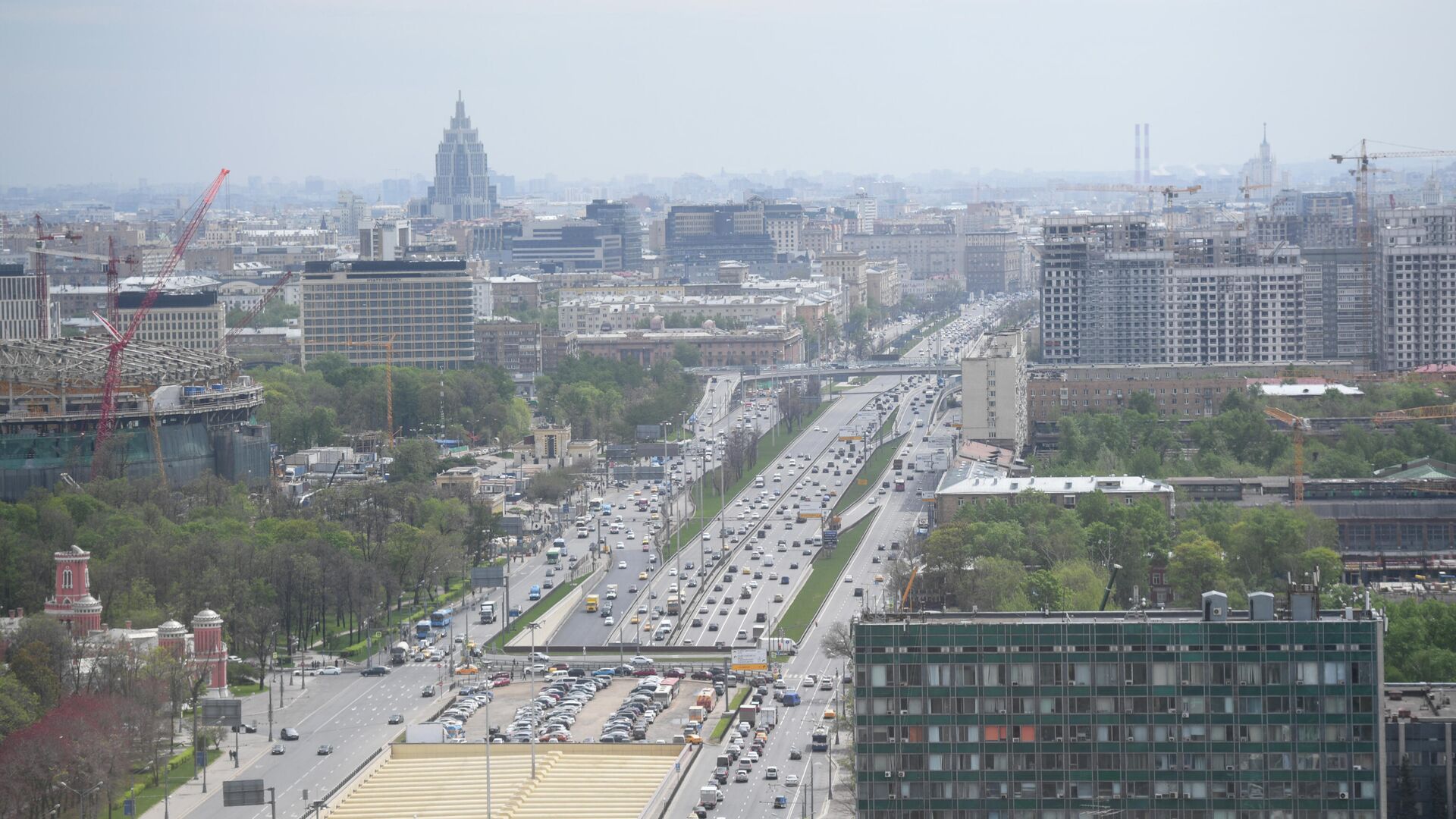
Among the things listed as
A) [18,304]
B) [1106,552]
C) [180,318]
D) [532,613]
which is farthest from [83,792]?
[180,318]

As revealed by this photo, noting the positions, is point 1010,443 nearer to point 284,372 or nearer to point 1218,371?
point 1218,371

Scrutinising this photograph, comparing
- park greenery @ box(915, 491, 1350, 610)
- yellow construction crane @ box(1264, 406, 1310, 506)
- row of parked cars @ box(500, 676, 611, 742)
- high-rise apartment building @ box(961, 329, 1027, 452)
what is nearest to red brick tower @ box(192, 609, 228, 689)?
row of parked cars @ box(500, 676, 611, 742)

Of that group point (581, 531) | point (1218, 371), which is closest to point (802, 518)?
point (581, 531)

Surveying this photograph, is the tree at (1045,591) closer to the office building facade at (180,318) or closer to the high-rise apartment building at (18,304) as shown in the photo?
the office building facade at (180,318)

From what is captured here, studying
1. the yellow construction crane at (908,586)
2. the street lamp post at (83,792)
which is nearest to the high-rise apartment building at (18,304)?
the yellow construction crane at (908,586)

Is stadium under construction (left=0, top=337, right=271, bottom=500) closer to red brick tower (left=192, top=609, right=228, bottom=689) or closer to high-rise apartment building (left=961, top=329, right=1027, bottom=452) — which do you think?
high-rise apartment building (left=961, top=329, right=1027, bottom=452)

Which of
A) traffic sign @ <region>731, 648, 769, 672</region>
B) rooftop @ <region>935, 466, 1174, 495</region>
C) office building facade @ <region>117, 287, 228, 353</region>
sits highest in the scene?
office building facade @ <region>117, 287, 228, 353</region>

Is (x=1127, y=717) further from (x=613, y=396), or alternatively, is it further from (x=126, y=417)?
(x=613, y=396)
